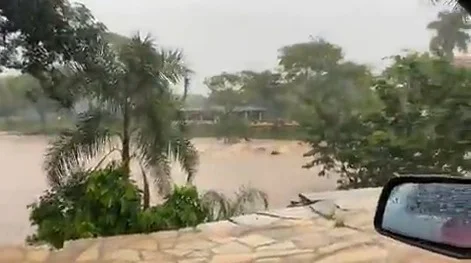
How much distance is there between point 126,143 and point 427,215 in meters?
1.47

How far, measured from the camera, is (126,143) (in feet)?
7.22

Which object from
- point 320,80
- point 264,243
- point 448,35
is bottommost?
point 264,243

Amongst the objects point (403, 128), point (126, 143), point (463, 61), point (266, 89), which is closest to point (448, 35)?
point (463, 61)

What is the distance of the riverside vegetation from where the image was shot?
2062 mm

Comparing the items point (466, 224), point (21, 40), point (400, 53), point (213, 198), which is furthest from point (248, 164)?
point (466, 224)

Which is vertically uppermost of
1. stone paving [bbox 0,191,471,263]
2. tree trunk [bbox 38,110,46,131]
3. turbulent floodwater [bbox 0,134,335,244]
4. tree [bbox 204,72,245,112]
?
tree [bbox 204,72,245,112]

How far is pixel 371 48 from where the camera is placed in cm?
224

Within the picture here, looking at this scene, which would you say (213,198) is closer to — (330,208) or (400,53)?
(330,208)

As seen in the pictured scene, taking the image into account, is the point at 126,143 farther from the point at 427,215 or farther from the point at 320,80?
the point at 427,215

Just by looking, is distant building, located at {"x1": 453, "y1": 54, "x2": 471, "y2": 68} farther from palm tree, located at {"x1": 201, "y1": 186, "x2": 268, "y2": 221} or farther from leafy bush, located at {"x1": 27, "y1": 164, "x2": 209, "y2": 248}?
leafy bush, located at {"x1": 27, "y1": 164, "x2": 209, "y2": 248}

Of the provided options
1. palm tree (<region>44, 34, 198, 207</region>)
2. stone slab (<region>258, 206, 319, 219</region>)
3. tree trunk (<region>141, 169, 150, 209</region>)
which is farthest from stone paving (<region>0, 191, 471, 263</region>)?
palm tree (<region>44, 34, 198, 207</region>)

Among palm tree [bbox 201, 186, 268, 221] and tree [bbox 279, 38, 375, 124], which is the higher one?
tree [bbox 279, 38, 375, 124]

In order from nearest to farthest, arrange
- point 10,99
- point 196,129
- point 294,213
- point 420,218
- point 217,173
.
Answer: point 420,218
point 10,99
point 196,129
point 217,173
point 294,213

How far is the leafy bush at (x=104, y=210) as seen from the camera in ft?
7.19
